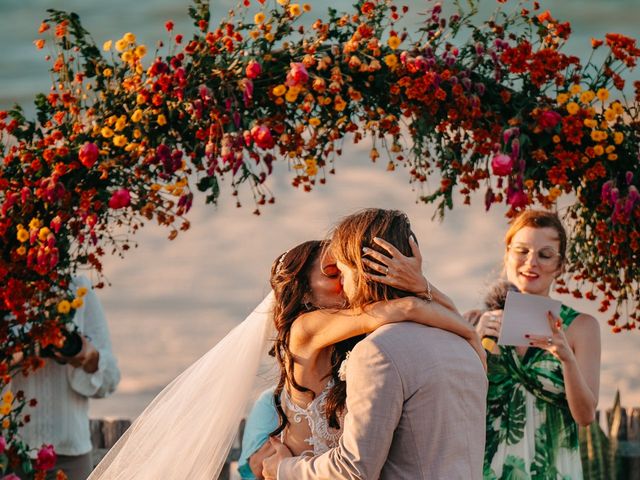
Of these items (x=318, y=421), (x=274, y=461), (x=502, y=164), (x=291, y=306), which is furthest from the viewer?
(x=502, y=164)

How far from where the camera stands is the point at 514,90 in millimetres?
4219

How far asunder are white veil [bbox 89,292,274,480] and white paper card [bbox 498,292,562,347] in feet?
3.29

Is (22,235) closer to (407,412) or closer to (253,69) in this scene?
(253,69)

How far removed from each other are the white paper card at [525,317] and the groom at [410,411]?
4.51 feet

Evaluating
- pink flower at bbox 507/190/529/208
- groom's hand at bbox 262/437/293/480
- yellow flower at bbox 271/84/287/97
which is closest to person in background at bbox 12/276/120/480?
yellow flower at bbox 271/84/287/97

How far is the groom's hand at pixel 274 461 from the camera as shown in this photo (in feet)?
9.31

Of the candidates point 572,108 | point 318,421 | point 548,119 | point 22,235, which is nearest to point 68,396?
point 22,235

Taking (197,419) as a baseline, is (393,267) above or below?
above

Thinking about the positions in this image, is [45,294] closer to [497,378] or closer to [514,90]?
[497,378]

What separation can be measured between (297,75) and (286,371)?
4.41 feet

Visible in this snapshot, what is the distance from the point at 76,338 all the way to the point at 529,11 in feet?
8.95

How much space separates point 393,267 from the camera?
2.53 metres

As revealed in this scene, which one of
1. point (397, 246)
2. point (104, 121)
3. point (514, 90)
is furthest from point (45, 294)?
point (514, 90)

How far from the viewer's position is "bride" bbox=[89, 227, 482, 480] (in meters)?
2.62
